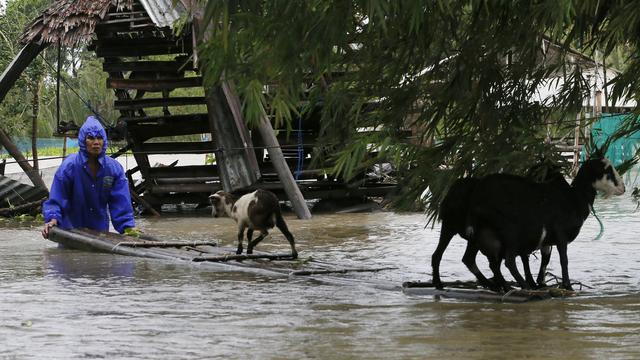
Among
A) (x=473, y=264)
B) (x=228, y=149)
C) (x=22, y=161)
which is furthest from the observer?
(x=22, y=161)

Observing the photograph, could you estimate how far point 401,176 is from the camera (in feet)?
33.8

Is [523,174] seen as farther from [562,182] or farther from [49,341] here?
[49,341]

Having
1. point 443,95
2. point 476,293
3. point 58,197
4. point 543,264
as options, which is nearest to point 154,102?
point 58,197

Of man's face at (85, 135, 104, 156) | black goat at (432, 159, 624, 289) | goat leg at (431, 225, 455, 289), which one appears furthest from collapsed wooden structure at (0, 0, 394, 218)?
black goat at (432, 159, 624, 289)

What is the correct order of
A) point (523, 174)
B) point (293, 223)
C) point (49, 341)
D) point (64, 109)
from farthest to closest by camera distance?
point (64, 109) < point (293, 223) < point (523, 174) < point (49, 341)

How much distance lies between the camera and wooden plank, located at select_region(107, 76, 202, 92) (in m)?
20.4

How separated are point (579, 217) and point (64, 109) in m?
46.7

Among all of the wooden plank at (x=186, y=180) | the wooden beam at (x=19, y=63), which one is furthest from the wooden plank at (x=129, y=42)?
the wooden plank at (x=186, y=180)

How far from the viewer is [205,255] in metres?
11.8

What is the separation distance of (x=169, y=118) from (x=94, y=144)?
8.70 m

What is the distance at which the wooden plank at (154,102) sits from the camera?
68.6 ft

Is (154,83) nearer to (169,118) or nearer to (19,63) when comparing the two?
(169,118)

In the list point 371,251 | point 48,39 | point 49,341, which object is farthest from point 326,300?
point 48,39

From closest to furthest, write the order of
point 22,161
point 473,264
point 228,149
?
point 473,264 < point 228,149 < point 22,161
